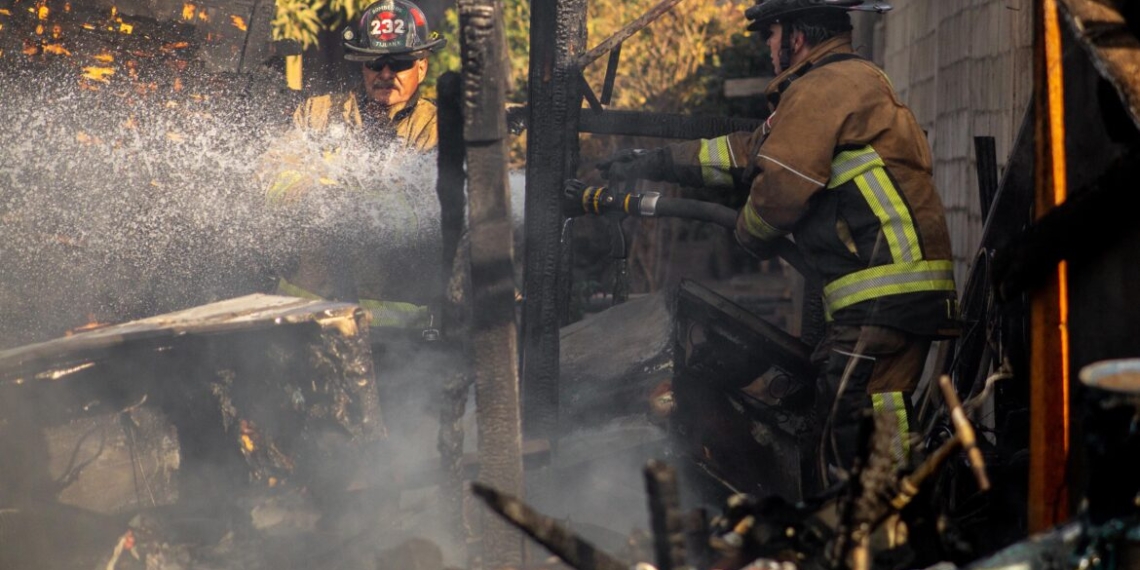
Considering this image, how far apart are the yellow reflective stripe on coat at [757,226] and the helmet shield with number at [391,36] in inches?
101

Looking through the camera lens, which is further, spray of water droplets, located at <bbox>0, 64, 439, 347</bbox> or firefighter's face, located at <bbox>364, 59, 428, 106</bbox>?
firefighter's face, located at <bbox>364, 59, 428, 106</bbox>

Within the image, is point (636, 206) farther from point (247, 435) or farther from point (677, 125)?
point (247, 435)

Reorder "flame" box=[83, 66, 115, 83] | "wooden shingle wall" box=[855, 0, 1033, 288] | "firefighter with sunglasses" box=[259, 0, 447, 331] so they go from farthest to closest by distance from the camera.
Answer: "flame" box=[83, 66, 115, 83], "firefighter with sunglasses" box=[259, 0, 447, 331], "wooden shingle wall" box=[855, 0, 1033, 288]

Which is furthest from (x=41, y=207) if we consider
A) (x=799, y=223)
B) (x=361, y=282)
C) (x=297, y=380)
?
(x=799, y=223)

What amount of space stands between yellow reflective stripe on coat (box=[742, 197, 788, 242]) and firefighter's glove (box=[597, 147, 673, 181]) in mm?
519

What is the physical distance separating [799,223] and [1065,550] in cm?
235

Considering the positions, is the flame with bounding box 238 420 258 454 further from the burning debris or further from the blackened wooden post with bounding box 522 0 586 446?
the blackened wooden post with bounding box 522 0 586 446

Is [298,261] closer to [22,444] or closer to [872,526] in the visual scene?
[22,444]

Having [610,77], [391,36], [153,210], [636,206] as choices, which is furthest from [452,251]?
[153,210]

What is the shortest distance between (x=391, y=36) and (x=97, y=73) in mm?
1795

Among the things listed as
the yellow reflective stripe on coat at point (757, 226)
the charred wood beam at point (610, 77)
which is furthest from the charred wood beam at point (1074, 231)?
the charred wood beam at point (610, 77)

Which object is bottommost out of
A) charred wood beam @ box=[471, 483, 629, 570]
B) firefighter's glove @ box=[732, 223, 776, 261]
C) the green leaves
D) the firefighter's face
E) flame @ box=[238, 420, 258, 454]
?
flame @ box=[238, 420, 258, 454]

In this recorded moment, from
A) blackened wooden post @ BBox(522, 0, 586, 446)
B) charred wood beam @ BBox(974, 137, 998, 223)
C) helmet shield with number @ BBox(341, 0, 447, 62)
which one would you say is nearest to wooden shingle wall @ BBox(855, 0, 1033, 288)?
charred wood beam @ BBox(974, 137, 998, 223)

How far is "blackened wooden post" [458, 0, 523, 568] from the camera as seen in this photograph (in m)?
3.03
